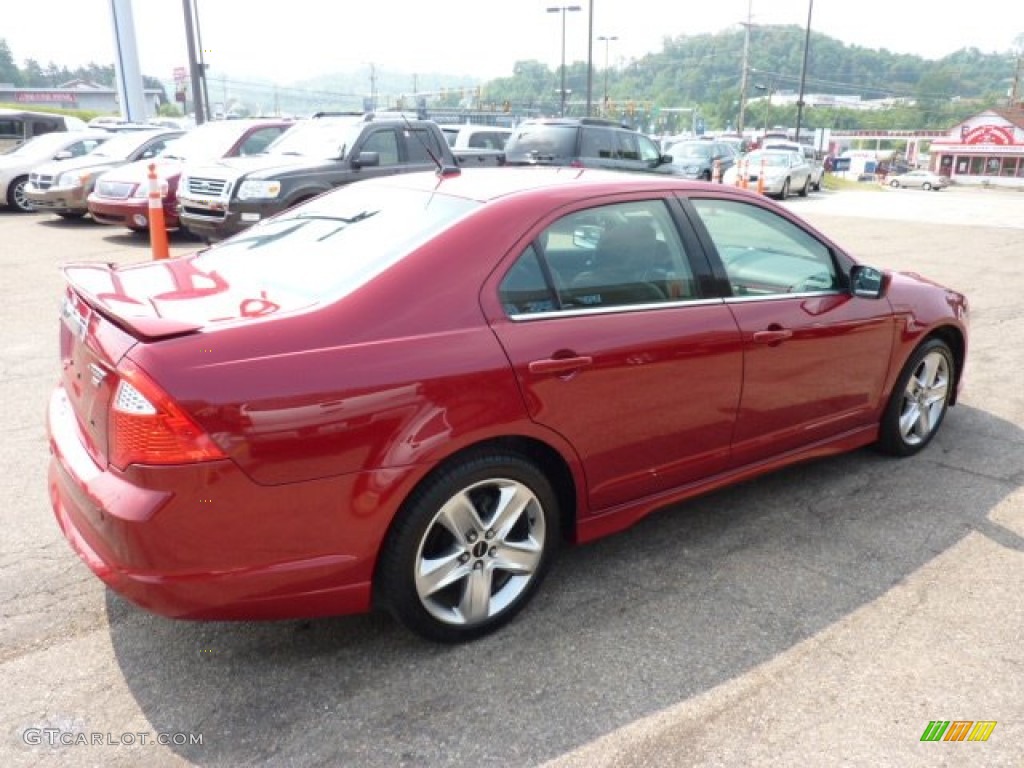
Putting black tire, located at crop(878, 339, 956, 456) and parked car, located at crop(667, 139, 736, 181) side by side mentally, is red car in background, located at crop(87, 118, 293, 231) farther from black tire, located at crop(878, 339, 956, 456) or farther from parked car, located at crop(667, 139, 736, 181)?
parked car, located at crop(667, 139, 736, 181)

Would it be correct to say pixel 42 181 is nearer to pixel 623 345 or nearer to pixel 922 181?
pixel 623 345

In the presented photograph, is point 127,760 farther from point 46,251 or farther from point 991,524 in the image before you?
point 46,251

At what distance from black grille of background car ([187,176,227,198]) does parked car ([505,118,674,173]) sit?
5.13m

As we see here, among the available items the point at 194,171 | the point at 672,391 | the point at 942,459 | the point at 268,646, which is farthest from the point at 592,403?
the point at 194,171

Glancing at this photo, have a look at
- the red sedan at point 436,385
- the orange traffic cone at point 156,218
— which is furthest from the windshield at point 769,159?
the red sedan at point 436,385

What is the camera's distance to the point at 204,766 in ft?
7.75

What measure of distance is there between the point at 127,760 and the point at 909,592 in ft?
9.26

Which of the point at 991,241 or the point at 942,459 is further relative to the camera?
the point at 991,241

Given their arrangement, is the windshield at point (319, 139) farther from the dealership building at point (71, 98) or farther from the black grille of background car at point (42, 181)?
the dealership building at point (71, 98)

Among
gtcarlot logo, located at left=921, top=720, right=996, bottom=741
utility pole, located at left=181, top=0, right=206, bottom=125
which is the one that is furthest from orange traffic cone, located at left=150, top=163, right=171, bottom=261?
utility pole, located at left=181, top=0, right=206, bottom=125

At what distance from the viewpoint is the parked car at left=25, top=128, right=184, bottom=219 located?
13.6 metres

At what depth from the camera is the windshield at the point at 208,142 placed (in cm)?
1258

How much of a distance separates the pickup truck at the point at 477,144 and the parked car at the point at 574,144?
1.07 feet

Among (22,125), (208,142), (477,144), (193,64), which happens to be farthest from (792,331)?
(193,64)
